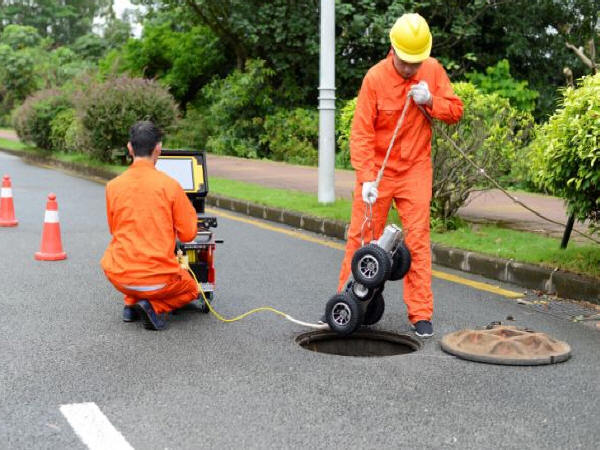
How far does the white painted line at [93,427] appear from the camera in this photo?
3.87 metres

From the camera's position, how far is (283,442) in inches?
154

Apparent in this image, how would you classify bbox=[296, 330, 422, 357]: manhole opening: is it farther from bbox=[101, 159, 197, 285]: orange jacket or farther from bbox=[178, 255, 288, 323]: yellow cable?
bbox=[101, 159, 197, 285]: orange jacket

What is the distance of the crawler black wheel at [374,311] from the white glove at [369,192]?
669 mm

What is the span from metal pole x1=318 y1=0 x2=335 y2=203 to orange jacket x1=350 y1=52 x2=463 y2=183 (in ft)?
18.9

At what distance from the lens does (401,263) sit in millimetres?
5750

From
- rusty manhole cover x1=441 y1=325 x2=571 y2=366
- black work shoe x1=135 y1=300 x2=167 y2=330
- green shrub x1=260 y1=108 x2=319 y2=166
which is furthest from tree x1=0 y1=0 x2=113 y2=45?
rusty manhole cover x1=441 y1=325 x2=571 y2=366

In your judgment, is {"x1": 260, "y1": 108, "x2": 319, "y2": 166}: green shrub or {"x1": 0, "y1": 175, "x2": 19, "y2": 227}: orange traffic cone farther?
{"x1": 260, "y1": 108, "x2": 319, "y2": 166}: green shrub

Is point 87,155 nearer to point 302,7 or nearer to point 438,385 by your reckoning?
point 302,7

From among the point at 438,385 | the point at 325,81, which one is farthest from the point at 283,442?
the point at 325,81

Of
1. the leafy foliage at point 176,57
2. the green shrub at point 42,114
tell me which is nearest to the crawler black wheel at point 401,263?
the green shrub at point 42,114

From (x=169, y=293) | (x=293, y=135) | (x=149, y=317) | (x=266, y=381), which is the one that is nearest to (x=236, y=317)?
(x=169, y=293)

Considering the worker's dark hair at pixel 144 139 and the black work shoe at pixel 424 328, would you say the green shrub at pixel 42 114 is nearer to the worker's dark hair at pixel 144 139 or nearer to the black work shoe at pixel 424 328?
the worker's dark hair at pixel 144 139

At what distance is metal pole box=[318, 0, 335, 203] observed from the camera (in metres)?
11.5

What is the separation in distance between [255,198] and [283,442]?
8874 mm
